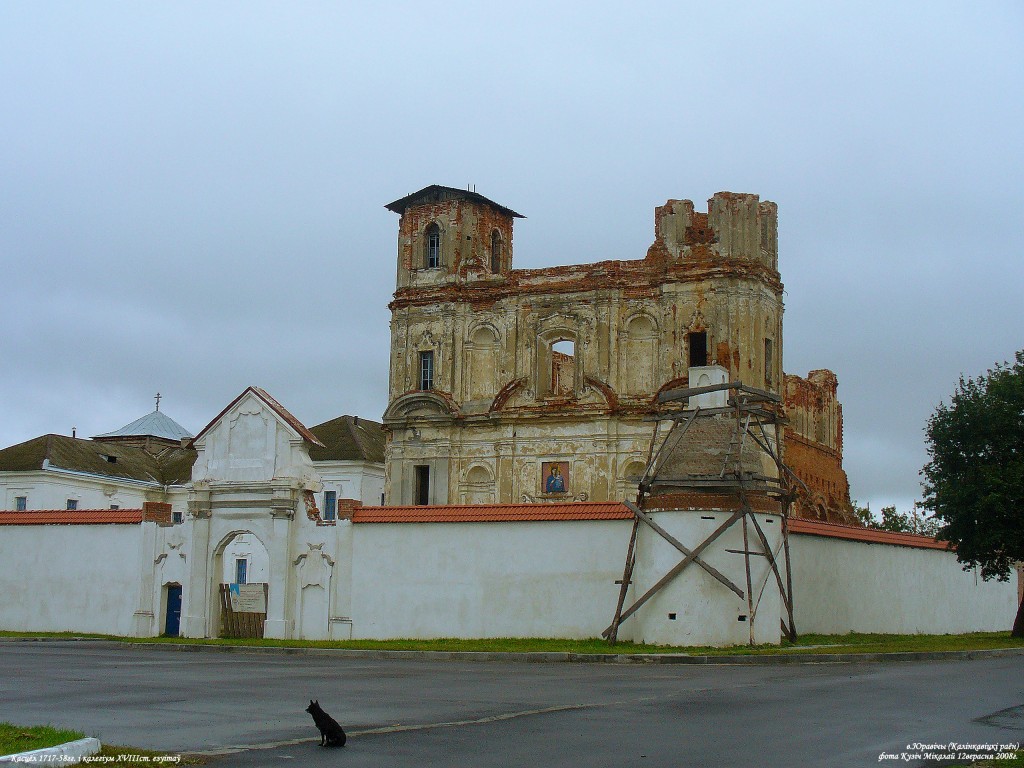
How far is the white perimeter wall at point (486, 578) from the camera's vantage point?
28.0 meters

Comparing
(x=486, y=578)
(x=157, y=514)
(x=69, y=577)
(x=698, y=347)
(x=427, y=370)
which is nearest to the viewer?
(x=486, y=578)

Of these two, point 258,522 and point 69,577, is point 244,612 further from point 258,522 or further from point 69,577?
point 69,577

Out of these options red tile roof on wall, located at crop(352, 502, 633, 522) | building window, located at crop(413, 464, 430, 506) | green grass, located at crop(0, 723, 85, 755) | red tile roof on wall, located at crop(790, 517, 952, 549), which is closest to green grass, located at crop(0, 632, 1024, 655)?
red tile roof on wall, located at crop(790, 517, 952, 549)

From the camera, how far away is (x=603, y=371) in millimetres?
45938

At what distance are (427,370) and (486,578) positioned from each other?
20.7 m

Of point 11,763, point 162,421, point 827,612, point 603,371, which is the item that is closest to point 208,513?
point 827,612

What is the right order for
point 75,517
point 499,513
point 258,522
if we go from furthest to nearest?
point 75,517, point 258,522, point 499,513

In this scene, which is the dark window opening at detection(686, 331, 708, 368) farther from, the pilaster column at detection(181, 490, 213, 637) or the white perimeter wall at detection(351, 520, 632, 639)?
the pilaster column at detection(181, 490, 213, 637)

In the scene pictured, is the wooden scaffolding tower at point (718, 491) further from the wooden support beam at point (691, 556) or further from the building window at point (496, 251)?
the building window at point (496, 251)

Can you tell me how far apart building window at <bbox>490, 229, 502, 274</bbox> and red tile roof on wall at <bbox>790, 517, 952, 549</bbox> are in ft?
65.7

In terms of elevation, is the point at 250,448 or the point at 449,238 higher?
the point at 449,238

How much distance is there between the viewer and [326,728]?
10.5 m

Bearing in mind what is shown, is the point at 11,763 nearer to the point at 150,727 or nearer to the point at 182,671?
the point at 150,727

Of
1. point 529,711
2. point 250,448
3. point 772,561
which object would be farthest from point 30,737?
point 250,448
